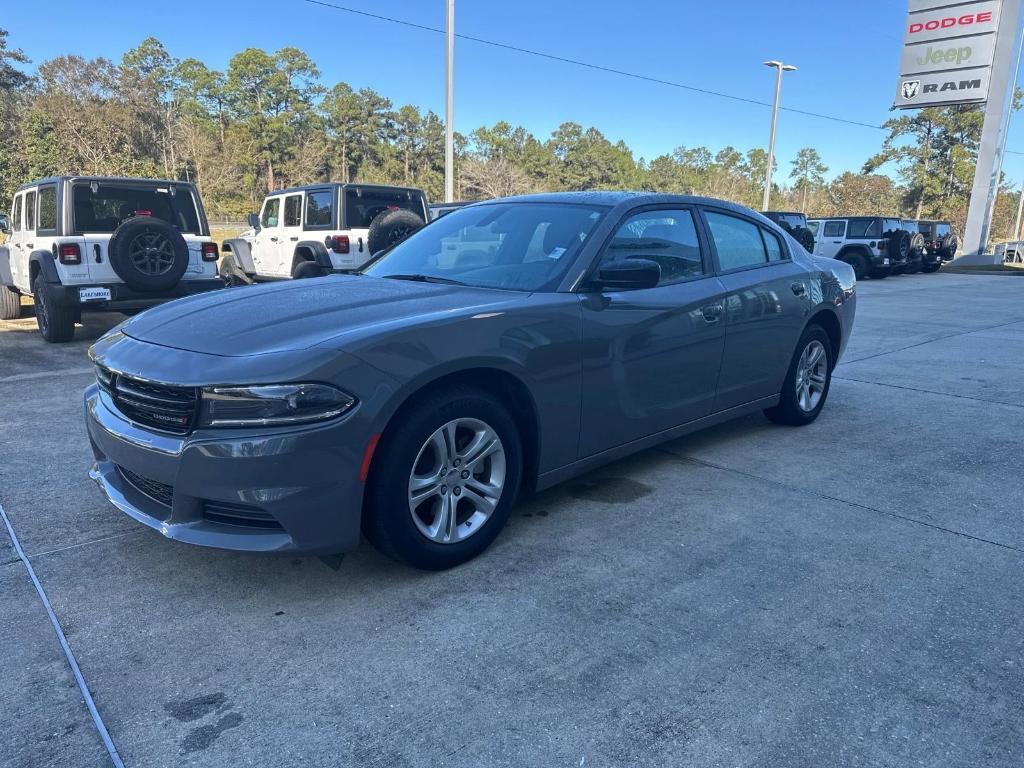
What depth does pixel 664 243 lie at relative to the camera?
3.97m

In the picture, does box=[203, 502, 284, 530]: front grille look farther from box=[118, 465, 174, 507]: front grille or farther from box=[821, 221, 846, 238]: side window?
box=[821, 221, 846, 238]: side window

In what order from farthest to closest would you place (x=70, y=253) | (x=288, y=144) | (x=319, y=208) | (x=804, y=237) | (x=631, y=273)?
(x=288, y=144), (x=804, y=237), (x=319, y=208), (x=70, y=253), (x=631, y=273)

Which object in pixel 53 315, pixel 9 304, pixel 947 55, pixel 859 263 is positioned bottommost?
pixel 9 304

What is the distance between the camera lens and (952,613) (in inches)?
107

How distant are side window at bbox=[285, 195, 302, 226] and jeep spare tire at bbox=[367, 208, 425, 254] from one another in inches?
77.7

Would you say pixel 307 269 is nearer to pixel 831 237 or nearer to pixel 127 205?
pixel 127 205

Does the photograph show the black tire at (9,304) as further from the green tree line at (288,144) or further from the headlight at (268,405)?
the green tree line at (288,144)

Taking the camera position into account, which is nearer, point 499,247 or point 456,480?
point 456,480

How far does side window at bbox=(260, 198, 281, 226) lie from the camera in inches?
464

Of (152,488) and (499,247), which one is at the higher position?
Answer: (499,247)

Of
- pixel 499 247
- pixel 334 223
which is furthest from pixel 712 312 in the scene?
pixel 334 223

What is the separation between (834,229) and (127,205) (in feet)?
67.3

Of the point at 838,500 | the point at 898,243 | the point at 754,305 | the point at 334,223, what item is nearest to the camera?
the point at 838,500

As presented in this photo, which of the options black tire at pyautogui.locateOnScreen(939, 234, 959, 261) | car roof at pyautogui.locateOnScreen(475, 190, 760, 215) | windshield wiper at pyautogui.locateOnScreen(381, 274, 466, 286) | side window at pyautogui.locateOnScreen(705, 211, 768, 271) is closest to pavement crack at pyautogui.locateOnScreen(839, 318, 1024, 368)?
side window at pyautogui.locateOnScreen(705, 211, 768, 271)
